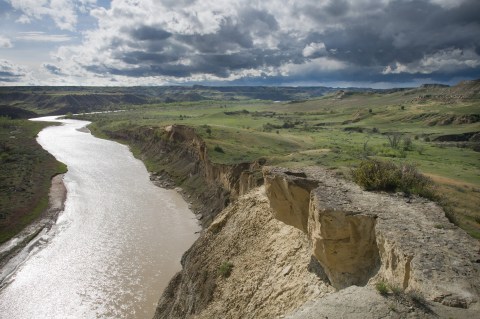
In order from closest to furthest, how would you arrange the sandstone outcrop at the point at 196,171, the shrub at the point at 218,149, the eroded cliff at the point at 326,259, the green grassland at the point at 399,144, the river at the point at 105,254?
the eroded cliff at the point at 326,259 < the green grassland at the point at 399,144 < the river at the point at 105,254 < the sandstone outcrop at the point at 196,171 < the shrub at the point at 218,149

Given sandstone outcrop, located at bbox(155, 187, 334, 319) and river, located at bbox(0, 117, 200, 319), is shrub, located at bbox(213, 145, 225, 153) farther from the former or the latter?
sandstone outcrop, located at bbox(155, 187, 334, 319)

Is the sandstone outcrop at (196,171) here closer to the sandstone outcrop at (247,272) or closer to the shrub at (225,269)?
the sandstone outcrop at (247,272)

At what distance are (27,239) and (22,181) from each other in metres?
23.2

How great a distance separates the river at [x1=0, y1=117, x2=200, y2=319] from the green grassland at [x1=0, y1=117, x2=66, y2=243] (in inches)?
150

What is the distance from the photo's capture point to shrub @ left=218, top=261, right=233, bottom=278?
20.8m

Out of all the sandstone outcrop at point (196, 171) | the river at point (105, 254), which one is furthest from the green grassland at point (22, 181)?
the sandstone outcrop at point (196, 171)

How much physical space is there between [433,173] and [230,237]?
769 inches

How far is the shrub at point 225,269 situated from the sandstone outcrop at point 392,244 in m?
5.39

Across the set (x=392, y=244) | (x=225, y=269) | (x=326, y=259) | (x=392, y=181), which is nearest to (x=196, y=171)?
(x=225, y=269)

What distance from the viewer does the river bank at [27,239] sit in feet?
117

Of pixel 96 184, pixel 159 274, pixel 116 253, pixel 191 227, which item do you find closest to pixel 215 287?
pixel 159 274

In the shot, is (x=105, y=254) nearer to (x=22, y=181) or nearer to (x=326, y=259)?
(x=326, y=259)

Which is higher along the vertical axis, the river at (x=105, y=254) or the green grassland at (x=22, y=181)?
the green grassland at (x=22, y=181)

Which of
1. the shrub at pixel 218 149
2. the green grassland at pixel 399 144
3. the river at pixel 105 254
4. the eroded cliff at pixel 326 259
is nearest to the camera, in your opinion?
the eroded cliff at pixel 326 259
